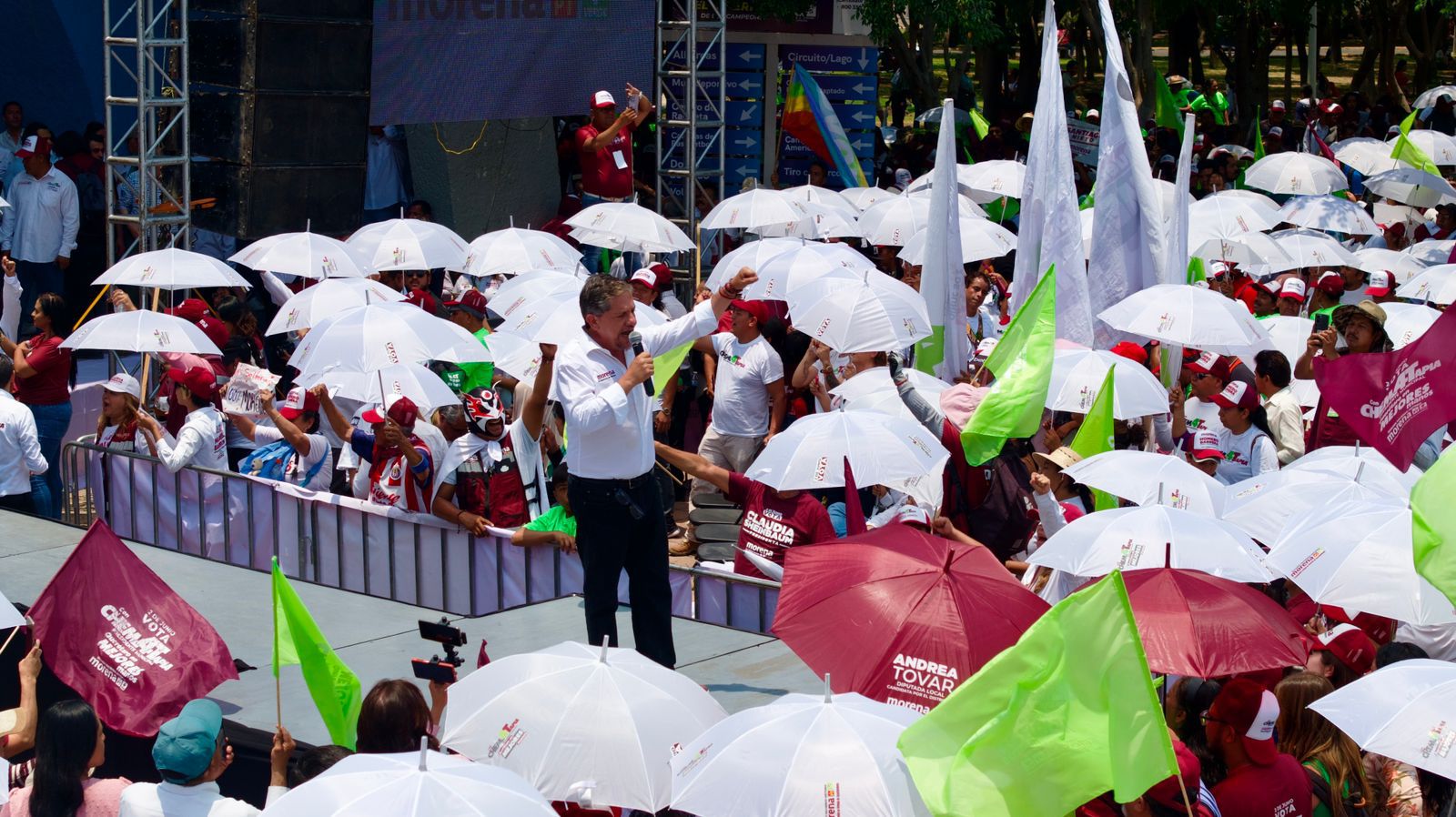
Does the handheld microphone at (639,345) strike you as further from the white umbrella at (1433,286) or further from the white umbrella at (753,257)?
the white umbrella at (1433,286)

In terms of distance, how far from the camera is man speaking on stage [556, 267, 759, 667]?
6.61 metres

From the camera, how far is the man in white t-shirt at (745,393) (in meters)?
10.7

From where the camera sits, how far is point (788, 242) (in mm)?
12062

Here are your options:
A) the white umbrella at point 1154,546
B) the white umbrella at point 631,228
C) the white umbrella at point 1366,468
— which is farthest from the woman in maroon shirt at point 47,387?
the white umbrella at point 1366,468

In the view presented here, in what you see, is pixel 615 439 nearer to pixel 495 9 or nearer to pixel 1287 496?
pixel 1287 496

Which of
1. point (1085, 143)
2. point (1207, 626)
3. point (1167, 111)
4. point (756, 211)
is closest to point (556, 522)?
point (1207, 626)

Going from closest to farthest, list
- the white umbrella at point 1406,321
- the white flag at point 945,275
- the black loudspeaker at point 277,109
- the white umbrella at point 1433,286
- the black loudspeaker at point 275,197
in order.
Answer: the white umbrella at point 1406,321, the white flag at point 945,275, the white umbrella at point 1433,286, the black loudspeaker at point 277,109, the black loudspeaker at point 275,197

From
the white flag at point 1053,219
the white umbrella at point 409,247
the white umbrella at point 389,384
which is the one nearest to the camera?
the white umbrella at point 389,384

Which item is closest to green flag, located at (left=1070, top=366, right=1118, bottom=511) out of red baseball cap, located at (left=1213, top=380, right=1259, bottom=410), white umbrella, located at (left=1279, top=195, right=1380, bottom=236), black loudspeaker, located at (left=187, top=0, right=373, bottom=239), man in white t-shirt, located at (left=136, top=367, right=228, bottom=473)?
red baseball cap, located at (left=1213, top=380, right=1259, bottom=410)

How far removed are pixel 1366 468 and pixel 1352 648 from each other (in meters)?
1.09

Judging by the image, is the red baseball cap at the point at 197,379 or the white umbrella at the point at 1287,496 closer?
the white umbrella at the point at 1287,496

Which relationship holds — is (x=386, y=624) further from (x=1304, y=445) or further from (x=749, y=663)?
(x=1304, y=445)

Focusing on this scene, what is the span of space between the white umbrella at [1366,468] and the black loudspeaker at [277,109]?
28.5ft

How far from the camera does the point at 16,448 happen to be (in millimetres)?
9867
